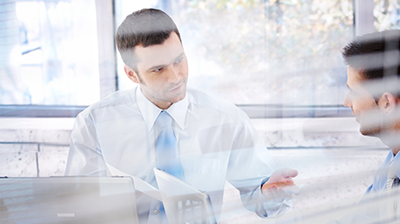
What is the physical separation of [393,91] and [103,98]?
31.1 inches

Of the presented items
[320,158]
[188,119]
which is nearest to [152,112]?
[188,119]

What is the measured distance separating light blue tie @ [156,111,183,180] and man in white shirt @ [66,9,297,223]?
1 centimetres

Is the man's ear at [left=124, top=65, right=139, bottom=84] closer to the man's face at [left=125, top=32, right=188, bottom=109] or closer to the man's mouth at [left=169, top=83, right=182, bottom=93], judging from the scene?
the man's face at [left=125, top=32, right=188, bottom=109]

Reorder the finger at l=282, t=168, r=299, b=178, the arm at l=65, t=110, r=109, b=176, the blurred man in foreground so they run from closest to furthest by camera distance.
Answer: the blurred man in foreground
the finger at l=282, t=168, r=299, b=178
the arm at l=65, t=110, r=109, b=176

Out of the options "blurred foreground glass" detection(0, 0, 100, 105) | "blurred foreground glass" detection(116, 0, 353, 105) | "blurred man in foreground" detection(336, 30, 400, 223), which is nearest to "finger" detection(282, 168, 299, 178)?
"blurred man in foreground" detection(336, 30, 400, 223)

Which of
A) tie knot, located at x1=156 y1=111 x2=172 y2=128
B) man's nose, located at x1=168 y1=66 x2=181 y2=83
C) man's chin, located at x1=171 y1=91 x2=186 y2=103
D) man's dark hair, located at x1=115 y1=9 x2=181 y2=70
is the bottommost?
tie knot, located at x1=156 y1=111 x2=172 y2=128

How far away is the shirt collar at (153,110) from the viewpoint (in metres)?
0.78

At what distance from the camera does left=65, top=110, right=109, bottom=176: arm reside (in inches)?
29.5

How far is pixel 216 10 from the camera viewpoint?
794 mm

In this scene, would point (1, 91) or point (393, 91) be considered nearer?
point (393, 91)

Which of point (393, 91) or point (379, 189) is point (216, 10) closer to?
point (393, 91)

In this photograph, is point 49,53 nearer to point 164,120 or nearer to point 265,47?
point 164,120

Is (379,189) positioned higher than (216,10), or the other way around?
(216,10)

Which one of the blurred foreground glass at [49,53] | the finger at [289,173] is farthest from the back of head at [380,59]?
the blurred foreground glass at [49,53]
